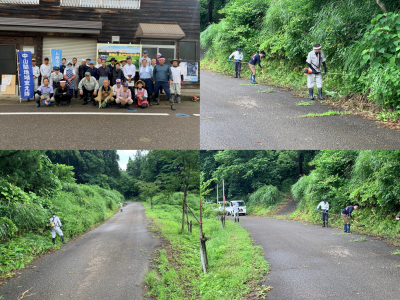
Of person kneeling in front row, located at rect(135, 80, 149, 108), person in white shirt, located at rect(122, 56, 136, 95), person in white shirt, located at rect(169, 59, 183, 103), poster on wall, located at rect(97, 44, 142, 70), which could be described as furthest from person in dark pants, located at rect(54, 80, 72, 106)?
poster on wall, located at rect(97, 44, 142, 70)

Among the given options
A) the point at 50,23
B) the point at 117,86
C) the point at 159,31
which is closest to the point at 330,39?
the point at 117,86

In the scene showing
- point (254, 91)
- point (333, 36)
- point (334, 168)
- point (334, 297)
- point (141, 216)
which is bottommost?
point (141, 216)

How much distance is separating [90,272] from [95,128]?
3517mm

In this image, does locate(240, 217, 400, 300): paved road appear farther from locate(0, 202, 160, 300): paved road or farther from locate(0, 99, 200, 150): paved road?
locate(0, 99, 200, 150): paved road

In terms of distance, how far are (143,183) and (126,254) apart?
9.89 feet

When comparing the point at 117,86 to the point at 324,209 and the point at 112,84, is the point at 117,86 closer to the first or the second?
the point at 112,84

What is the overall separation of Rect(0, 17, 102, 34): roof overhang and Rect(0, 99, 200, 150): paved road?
660cm

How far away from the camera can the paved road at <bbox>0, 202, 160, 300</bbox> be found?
7.20m

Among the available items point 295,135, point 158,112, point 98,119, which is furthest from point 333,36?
point 98,119

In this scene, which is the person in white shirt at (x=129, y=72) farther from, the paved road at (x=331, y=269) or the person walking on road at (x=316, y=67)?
the paved road at (x=331, y=269)

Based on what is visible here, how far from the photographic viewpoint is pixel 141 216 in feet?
61.3

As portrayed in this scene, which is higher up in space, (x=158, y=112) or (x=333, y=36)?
(x=333, y=36)

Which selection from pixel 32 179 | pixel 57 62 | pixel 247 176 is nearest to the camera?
pixel 32 179

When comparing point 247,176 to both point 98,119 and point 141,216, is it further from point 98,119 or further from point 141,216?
point 98,119
